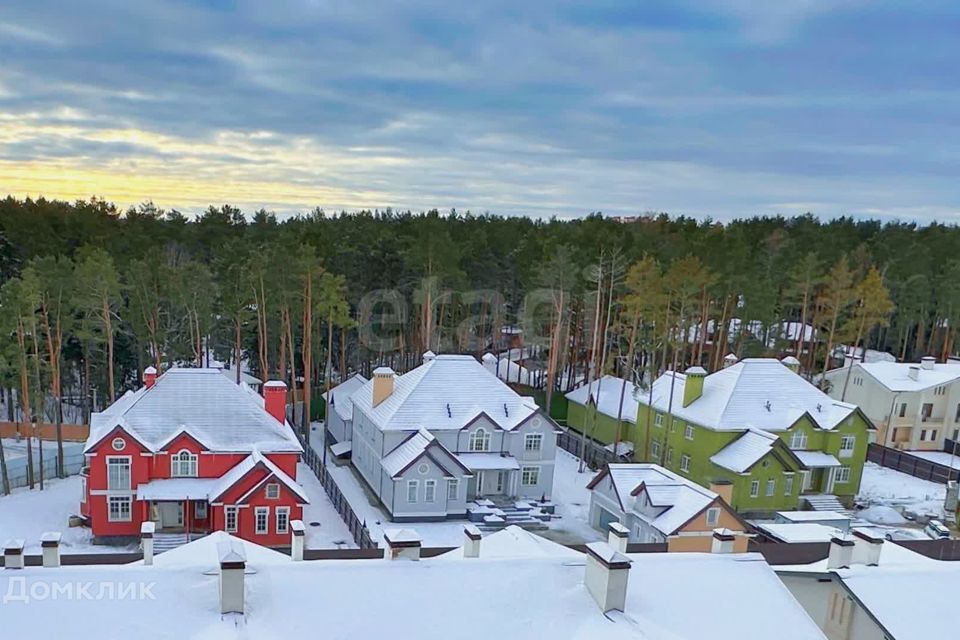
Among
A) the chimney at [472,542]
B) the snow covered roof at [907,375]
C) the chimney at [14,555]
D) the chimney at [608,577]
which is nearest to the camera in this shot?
the chimney at [608,577]

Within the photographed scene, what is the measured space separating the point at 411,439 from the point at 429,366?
380 cm

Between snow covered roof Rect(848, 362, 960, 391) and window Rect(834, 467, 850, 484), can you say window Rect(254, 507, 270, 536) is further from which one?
snow covered roof Rect(848, 362, 960, 391)

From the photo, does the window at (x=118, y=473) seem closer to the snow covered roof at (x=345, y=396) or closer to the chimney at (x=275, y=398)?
the chimney at (x=275, y=398)

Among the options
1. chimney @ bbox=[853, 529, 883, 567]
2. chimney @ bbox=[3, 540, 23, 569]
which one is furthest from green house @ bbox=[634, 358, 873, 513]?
chimney @ bbox=[3, 540, 23, 569]

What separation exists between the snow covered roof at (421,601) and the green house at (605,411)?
23.1 m

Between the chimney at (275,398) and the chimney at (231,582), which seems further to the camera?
the chimney at (275,398)

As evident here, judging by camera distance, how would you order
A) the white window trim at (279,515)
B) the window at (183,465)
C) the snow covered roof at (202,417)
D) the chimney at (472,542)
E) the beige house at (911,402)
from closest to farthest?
the chimney at (472,542)
the white window trim at (279,515)
the window at (183,465)
the snow covered roof at (202,417)
the beige house at (911,402)

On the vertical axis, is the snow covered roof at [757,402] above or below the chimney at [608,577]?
below

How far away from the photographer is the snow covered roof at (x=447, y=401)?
2777 cm

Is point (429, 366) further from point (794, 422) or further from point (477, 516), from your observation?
point (794, 422)

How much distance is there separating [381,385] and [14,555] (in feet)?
63.7

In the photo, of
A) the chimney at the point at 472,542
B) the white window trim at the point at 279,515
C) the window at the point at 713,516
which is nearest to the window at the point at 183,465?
the white window trim at the point at 279,515

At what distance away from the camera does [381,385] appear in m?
29.6

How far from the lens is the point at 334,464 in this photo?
31.6 meters
